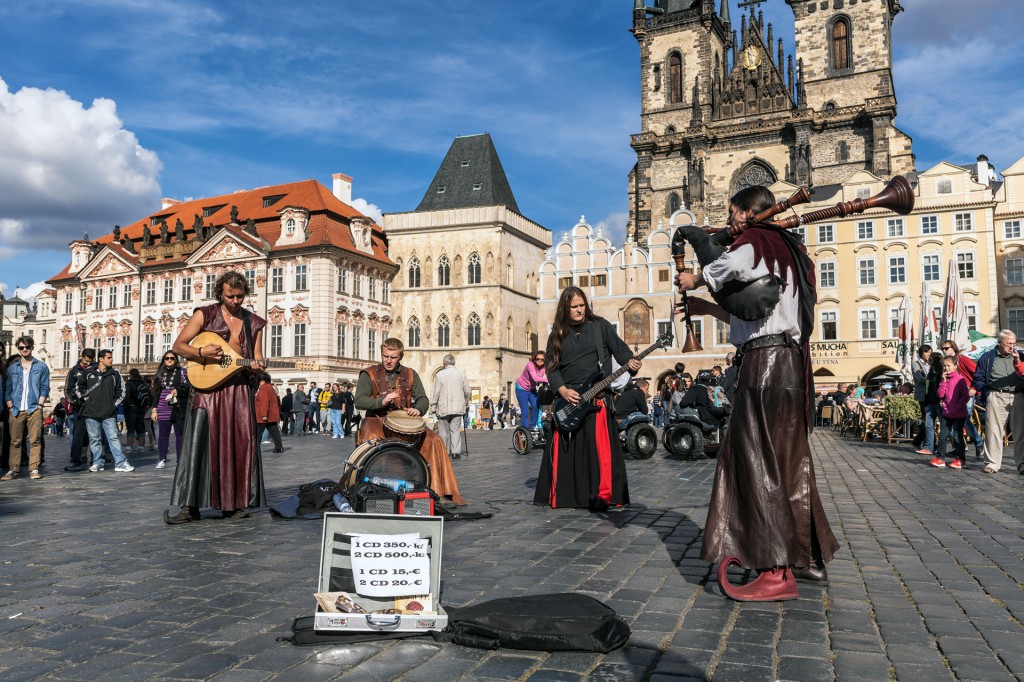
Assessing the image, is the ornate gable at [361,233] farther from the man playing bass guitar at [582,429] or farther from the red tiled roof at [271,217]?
the man playing bass guitar at [582,429]

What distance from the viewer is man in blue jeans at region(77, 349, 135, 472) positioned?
40.8ft

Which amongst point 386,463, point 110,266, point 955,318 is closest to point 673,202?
point 110,266

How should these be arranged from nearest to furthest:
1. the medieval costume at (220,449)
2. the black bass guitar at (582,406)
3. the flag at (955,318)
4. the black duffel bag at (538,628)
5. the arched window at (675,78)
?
1. the black duffel bag at (538,628)
2. the medieval costume at (220,449)
3. the black bass guitar at (582,406)
4. the flag at (955,318)
5. the arched window at (675,78)

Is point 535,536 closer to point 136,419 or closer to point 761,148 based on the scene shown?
point 136,419

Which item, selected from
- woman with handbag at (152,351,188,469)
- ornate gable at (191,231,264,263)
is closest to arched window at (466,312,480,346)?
ornate gable at (191,231,264,263)

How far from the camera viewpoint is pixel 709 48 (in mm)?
57469

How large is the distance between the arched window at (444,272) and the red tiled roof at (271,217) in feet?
10.3

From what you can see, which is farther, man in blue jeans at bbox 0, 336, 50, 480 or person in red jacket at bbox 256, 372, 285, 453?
person in red jacket at bbox 256, 372, 285, 453

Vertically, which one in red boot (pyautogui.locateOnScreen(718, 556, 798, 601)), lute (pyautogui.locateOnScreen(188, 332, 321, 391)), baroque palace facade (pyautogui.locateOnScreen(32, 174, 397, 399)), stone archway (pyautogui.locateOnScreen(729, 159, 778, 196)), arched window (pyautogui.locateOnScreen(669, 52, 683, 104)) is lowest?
red boot (pyautogui.locateOnScreen(718, 556, 798, 601))

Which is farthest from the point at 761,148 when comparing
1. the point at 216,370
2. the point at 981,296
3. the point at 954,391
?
the point at 216,370

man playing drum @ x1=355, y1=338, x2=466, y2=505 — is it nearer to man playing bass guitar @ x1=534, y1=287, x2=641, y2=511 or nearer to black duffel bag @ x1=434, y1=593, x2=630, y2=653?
man playing bass guitar @ x1=534, y1=287, x2=641, y2=511

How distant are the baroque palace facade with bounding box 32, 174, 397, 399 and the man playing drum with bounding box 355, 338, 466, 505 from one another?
36.7 meters

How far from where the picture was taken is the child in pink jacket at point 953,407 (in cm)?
1214

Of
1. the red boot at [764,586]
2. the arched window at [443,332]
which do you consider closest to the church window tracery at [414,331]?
the arched window at [443,332]
